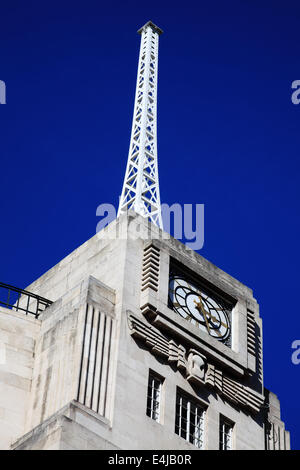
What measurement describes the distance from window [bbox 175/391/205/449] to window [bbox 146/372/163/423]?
3.94 ft

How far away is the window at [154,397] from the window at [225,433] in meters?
3.92

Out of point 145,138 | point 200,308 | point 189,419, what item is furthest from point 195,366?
point 145,138

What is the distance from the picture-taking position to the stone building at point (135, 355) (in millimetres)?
54188

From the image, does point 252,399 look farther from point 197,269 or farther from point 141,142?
point 141,142

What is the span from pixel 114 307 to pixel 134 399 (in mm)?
4938

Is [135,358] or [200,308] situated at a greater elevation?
[200,308]

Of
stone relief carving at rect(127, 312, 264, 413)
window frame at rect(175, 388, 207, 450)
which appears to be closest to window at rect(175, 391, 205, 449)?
window frame at rect(175, 388, 207, 450)

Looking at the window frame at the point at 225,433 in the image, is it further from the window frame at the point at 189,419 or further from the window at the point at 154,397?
the window at the point at 154,397

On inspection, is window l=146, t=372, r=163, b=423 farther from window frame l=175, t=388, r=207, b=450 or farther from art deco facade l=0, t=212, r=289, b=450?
window frame l=175, t=388, r=207, b=450

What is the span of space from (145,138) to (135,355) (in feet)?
90.8

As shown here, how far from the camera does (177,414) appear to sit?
2259 inches

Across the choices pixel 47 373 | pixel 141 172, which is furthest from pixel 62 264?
pixel 141 172

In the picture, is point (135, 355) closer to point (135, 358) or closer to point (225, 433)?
point (135, 358)

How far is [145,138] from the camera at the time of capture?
82.0 metres
